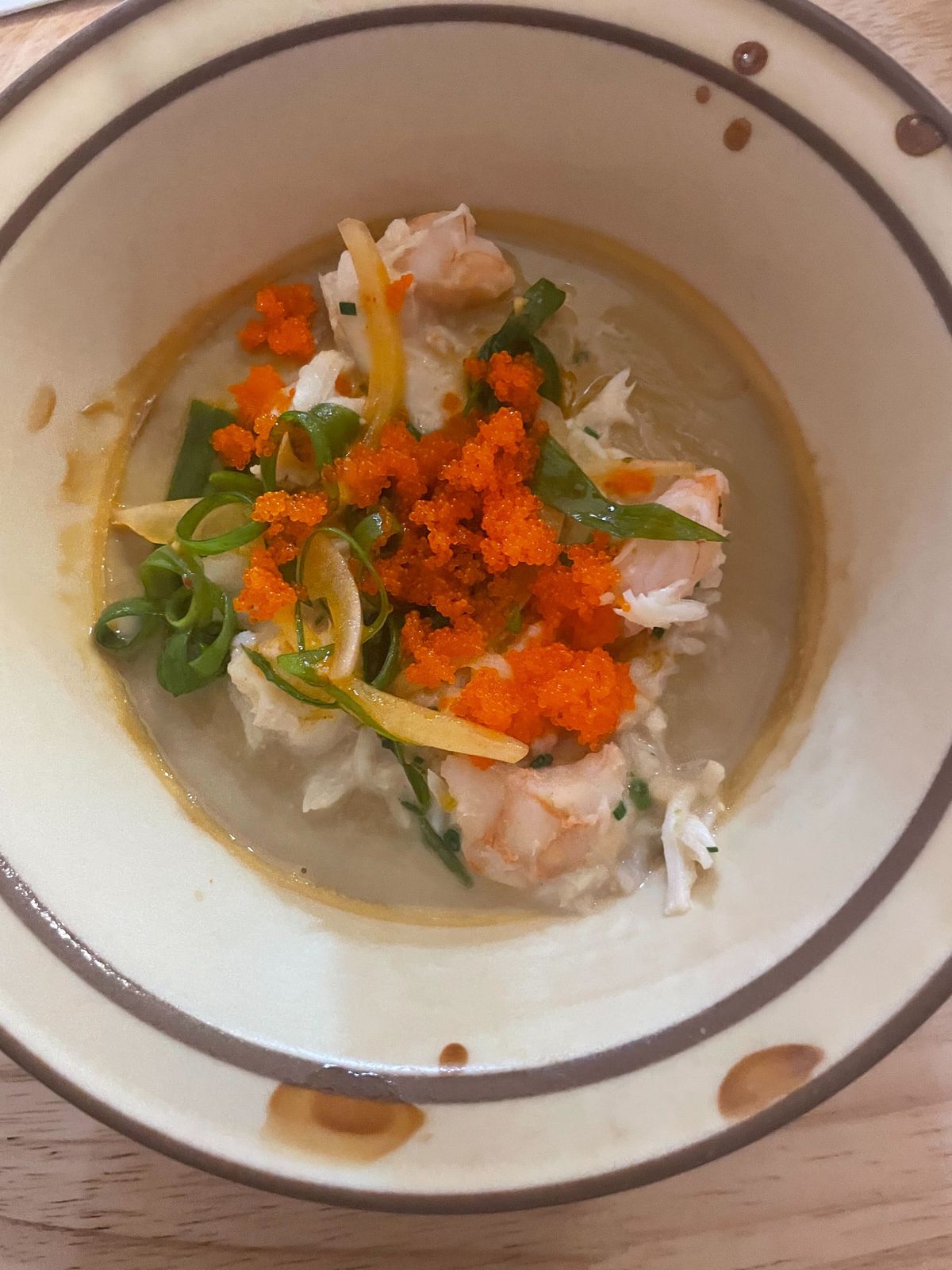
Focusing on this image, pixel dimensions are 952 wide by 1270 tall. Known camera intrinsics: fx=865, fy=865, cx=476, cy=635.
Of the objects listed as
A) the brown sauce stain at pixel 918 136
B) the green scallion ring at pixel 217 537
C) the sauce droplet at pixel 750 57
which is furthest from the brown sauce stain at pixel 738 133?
the green scallion ring at pixel 217 537

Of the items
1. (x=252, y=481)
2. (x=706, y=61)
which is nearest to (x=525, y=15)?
(x=706, y=61)

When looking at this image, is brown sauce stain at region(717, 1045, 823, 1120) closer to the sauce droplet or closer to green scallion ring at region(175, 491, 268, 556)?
green scallion ring at region(175, 491, 268, 556)

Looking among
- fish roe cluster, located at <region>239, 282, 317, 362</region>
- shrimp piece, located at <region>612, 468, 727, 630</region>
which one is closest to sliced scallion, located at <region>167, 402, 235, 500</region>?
fish roe cluster, located at <region>239, 282, 317, 362</region>

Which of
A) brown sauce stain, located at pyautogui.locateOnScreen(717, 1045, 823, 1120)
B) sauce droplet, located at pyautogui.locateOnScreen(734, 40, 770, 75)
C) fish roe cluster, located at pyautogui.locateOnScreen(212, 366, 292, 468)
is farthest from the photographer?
fish roe cluster, located at pyautogui.locateOnScreen(212, 366, 292, 468)

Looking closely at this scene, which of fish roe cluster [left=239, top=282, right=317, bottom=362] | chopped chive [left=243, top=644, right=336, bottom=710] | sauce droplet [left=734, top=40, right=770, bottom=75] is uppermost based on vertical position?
sauce droplet [left=734, top=40, right=770, bottom=75]

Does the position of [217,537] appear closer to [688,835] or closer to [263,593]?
[263,593]

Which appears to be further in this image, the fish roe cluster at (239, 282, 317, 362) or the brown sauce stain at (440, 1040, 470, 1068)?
the fish roe cluster at (239, 282, 317, 362)
